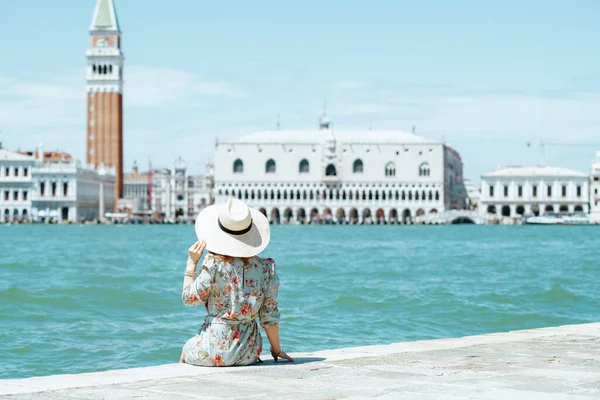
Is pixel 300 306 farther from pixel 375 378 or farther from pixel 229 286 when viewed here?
pixel 375 378

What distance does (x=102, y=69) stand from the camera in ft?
388

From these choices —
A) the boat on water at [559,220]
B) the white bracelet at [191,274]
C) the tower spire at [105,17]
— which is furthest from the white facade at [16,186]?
the white bracelet at [191,274]

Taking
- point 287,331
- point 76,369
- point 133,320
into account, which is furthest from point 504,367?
point 133,320

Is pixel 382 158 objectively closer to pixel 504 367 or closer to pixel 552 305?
pixel 552 305

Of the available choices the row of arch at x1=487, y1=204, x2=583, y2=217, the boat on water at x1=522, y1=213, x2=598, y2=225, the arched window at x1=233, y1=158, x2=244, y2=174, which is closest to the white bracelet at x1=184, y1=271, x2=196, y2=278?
the boat on water at x1=522, y1=213, x2=598, y2=225

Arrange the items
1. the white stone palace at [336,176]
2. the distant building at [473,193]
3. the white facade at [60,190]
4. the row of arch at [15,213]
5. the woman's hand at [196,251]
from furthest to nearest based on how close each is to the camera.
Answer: the distant building at [473,193]
the white stone palace at [336,176]
the row of arch at [15,213]
the white facade at [60,190]
the woman's hand at [196,251]

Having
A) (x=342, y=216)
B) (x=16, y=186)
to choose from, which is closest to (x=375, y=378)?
(x=16, y=186)

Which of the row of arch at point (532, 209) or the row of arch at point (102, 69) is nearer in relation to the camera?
the row of arch at point (532, 209)

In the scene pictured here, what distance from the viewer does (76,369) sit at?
39.3 ft

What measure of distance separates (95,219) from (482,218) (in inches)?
Answer: 1638

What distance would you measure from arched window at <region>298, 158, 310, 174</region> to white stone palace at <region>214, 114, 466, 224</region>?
6 cm

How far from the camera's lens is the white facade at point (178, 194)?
13562cm

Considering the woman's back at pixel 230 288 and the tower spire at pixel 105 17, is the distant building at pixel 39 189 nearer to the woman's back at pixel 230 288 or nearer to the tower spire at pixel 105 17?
the tower spire at pixel 105 17

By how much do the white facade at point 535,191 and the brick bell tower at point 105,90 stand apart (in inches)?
1546
